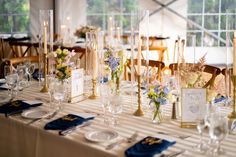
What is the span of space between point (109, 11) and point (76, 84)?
246 inches

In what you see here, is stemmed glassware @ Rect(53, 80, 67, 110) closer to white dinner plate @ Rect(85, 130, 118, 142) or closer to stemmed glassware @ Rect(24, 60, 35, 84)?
white dinner plate @ Rect(85, 130, 118, 142)

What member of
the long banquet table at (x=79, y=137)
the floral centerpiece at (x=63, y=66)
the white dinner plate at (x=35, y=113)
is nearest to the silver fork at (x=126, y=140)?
the long banquet table at (x=79, y=137)

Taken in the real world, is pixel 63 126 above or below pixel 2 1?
below

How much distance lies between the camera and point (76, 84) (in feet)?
8.29

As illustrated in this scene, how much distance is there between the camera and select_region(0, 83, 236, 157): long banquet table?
68.3 inches

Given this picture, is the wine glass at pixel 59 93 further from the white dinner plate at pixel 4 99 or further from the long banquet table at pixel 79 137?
the white dinner plate at pixel 4 99

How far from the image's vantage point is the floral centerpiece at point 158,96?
6.77 feet

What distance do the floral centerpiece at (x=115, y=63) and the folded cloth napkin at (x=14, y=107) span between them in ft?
1.72

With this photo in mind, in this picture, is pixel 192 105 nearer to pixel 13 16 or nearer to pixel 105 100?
pixel 105 100

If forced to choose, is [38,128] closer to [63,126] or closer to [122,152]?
[63,126]

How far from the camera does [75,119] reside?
6.84ft

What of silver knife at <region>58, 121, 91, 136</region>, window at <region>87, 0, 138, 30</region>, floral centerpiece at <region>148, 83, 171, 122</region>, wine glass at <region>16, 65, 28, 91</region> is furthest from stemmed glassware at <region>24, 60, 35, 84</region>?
window at <region>87, 0, 138, 30</region>

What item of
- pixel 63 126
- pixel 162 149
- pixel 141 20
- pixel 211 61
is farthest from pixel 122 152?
pixel 211 61

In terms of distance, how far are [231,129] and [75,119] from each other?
2.69ft
